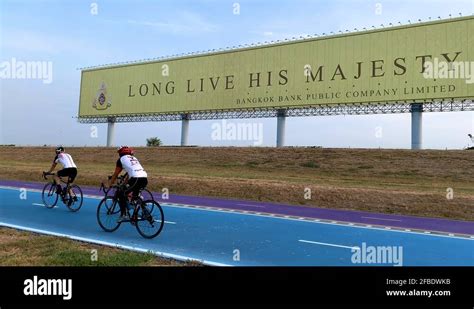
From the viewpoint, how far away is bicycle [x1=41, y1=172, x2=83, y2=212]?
13516 mm

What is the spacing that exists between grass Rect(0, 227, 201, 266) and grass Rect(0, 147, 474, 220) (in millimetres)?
11224

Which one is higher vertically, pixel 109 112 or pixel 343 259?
pixel 109 112

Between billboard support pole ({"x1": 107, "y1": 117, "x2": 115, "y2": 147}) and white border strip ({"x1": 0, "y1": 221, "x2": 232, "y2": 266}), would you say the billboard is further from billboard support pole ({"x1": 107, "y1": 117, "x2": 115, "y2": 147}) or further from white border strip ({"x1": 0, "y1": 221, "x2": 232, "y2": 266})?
white border strip ({"x1": 0, "y1": 221, "x2": 232, "y2": 266})

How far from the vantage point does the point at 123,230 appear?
9953mm

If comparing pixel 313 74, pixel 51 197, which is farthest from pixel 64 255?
pixel 313 74

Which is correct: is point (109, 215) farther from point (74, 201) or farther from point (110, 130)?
point (110, 130)

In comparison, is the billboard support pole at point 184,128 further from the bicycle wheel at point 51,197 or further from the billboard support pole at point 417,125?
the bicycle wheel at point 51,197

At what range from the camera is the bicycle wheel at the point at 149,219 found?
9.04m

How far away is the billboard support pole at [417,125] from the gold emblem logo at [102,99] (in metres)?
37.0

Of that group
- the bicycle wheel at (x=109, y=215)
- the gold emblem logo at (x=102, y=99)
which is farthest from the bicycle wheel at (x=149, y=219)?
the gold emblem logo at (x=102, y=99)
